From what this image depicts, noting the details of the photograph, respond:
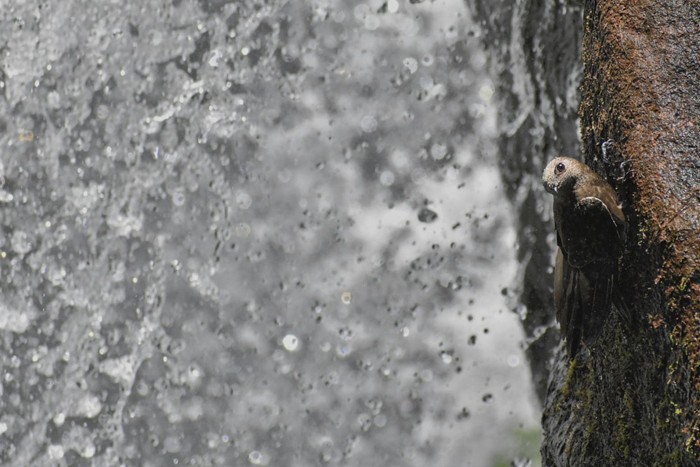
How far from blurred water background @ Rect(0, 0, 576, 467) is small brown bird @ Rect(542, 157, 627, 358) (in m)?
1.57

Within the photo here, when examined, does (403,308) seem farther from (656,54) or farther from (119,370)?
(656,54)

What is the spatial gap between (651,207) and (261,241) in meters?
2.15

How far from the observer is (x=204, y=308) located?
367 centimetres

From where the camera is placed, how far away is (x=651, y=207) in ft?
5.88

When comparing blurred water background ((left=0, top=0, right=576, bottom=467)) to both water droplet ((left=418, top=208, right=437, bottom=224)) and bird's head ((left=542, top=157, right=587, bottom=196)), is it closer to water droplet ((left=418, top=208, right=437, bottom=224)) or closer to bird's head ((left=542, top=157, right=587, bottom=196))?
water droplet ((left=418, top=208, right=437, bottom=224))

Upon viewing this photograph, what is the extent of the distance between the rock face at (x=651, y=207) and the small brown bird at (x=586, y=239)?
4 centimetres

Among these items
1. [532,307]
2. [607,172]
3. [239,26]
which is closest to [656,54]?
[607,172]

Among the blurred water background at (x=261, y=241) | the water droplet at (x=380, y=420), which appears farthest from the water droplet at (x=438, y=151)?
the water droplet at (x=380, y=420)

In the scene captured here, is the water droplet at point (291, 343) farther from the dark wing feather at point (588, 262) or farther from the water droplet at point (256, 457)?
the dark wing feather at point (588, 262)

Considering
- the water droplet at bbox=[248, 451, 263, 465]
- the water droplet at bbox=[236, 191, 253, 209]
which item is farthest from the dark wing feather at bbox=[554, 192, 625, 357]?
the water droplet at bbox=[236, 191, 253, 209]

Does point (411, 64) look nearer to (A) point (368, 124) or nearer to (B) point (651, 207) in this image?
(A) point (368, 124)

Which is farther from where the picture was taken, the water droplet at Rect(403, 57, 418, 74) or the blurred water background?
the water droplet at Rect(403, 57, 418, 74)

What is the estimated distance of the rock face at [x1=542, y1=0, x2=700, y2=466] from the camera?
172cm

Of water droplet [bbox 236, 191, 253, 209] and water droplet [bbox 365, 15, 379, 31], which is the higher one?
water droplet [bbox 365, 15, 379, 31]
